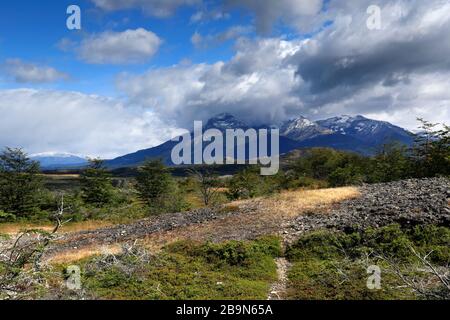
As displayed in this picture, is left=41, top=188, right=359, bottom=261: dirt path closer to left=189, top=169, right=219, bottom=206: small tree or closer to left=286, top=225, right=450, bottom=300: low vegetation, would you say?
left=286, top=225, right=450, bottom=300: low vegetation

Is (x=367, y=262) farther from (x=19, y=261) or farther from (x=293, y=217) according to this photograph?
(x=293, y=217)

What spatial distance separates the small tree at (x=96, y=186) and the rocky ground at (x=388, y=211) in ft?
129

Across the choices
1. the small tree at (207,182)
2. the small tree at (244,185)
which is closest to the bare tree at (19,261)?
the small tree at (207,182)

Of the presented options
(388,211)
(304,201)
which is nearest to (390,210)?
(388,211)

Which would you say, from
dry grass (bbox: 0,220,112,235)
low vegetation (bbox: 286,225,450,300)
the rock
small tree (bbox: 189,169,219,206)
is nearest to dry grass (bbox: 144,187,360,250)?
the rock

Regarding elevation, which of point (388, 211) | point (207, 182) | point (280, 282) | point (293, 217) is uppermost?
point (207, 182)

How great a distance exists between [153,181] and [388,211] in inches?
1770

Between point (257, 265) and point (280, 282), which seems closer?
point (280, 282)

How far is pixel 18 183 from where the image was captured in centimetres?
4925
